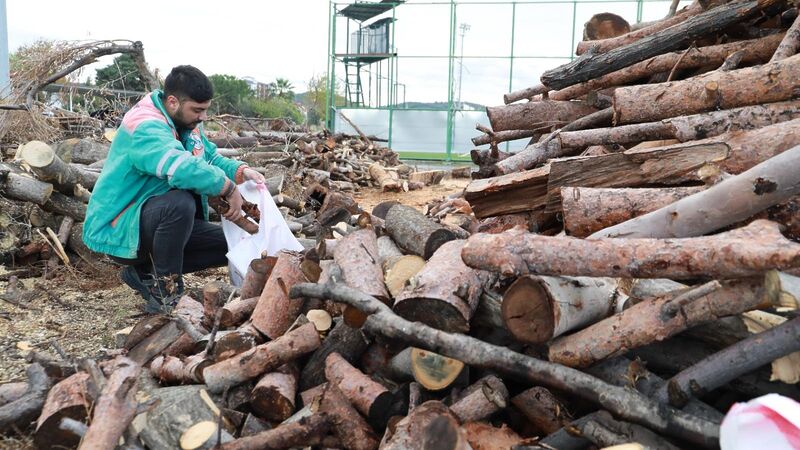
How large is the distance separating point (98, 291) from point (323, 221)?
1.94 meters

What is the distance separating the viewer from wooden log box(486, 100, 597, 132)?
5.14 metres

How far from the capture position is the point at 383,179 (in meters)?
11.6

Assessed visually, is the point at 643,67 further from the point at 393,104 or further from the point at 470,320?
the point at 393,104

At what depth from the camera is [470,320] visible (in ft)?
9.00

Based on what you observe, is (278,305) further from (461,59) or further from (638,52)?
(461,59)

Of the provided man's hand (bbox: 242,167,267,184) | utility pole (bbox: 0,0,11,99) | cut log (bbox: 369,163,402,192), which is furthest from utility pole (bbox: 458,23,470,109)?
man's hand (bbox: 242,167,267,184)

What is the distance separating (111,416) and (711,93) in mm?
3384

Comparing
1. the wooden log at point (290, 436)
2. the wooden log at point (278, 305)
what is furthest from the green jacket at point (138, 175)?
the wooden log at point (290, 436)

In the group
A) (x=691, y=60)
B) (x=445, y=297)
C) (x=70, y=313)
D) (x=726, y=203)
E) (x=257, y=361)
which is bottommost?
(x=70, y=313)

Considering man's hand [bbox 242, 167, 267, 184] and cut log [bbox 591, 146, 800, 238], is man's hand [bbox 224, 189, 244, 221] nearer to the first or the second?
man's hand [bbox 242, 167, 267, 184]

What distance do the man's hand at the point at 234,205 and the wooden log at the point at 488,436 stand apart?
8.28 feet

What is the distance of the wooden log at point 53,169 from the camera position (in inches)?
218

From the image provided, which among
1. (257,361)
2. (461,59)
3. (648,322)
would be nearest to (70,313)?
(257,361)

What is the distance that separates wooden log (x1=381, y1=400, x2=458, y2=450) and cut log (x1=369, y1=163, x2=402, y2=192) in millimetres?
9135
